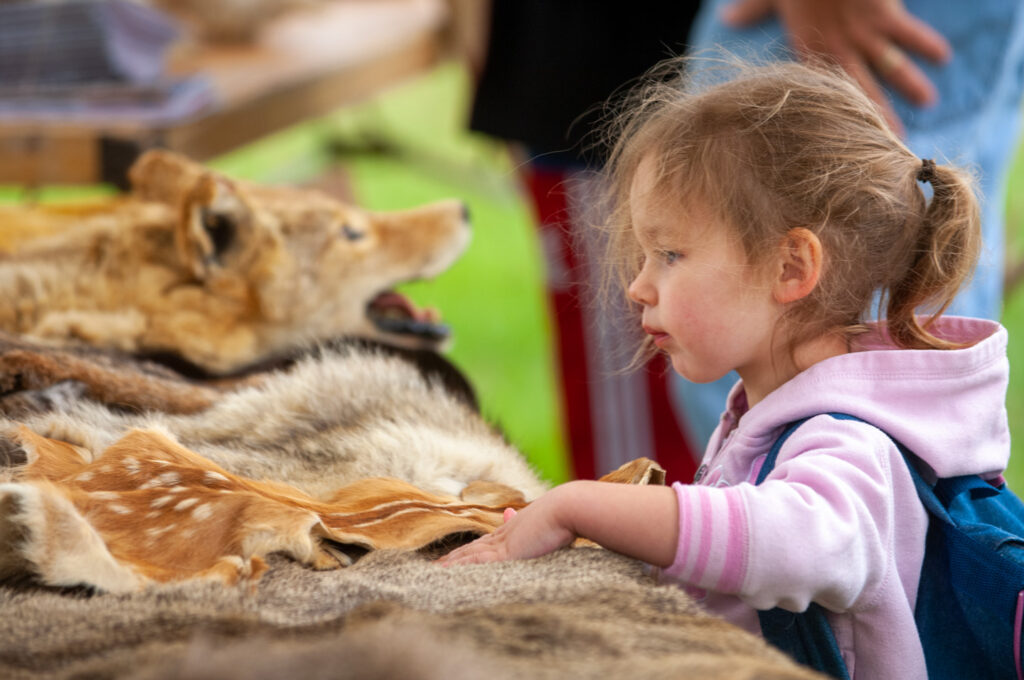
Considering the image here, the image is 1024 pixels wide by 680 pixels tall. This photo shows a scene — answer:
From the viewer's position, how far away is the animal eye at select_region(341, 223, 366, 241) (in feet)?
6.75

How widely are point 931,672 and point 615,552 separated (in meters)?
0.38

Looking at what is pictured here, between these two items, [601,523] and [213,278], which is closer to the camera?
[601,523]

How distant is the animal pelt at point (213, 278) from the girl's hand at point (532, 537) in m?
0.80

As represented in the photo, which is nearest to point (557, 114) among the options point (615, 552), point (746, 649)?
point (615, 552)

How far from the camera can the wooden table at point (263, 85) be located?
2631mm

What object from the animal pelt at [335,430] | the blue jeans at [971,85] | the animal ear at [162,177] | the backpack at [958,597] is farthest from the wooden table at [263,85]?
the backpack at [958,597]

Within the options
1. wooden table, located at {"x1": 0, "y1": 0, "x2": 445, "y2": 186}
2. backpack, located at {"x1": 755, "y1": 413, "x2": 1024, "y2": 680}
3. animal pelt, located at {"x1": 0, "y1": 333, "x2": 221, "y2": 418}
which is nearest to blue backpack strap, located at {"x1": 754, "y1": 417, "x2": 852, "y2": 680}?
backpack, located at {"x1": 755, "y1": 413, "x2": 1024, "y2": 680}

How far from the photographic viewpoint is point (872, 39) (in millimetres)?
2102

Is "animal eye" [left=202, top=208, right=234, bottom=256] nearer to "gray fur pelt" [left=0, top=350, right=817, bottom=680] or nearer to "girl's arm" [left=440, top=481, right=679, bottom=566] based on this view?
"gray fur pelt" [left=0, top=350, right=817, bottom=680]

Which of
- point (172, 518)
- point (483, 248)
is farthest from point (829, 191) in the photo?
point (483, 248)

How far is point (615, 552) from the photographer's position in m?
1.14

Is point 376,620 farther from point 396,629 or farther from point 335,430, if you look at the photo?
point 335,430

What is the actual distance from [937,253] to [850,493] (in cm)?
35

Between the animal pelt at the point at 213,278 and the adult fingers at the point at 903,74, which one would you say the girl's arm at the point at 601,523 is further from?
the adult fingers at the point at 903,74
